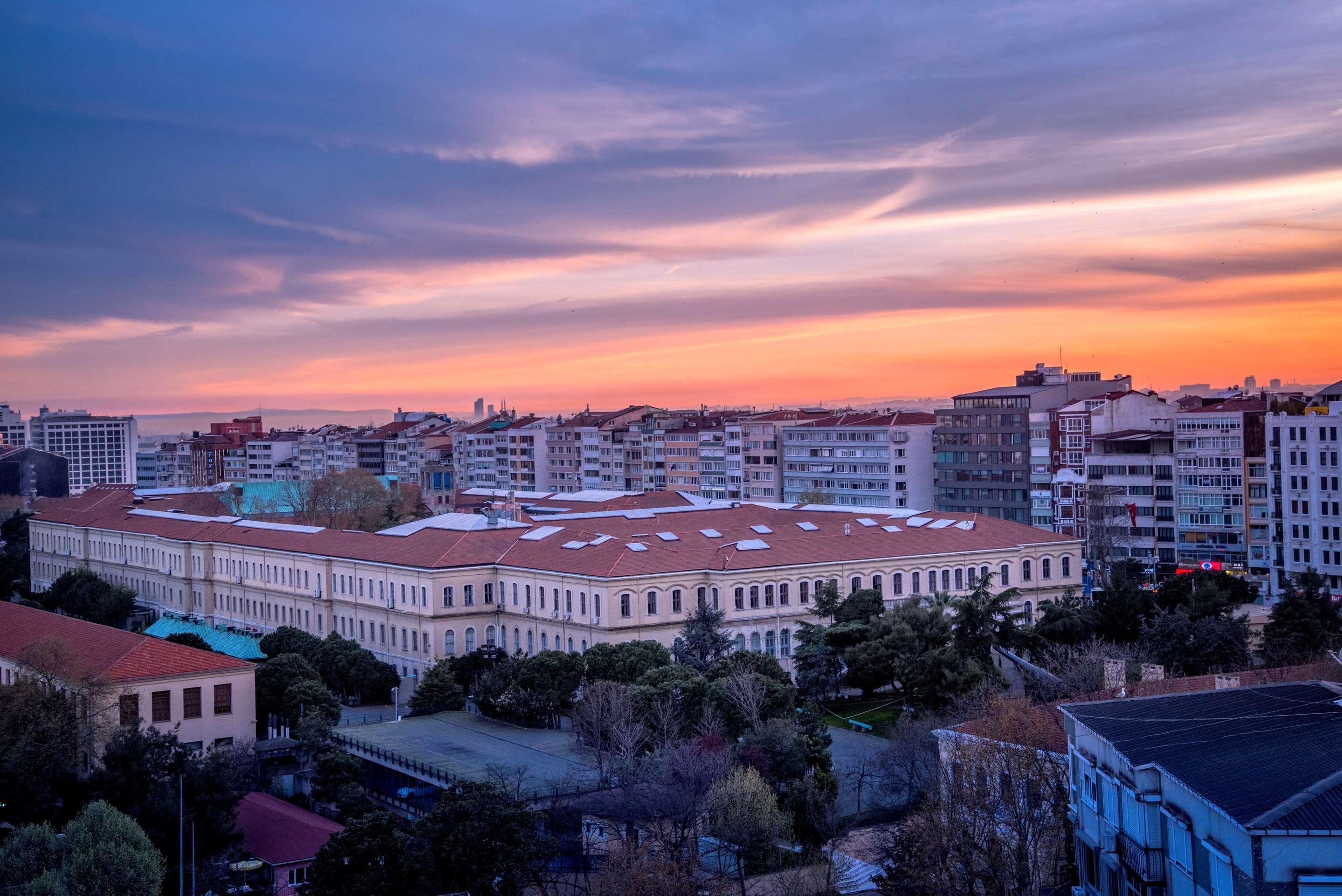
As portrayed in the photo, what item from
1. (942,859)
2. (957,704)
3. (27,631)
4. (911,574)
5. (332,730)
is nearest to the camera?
(942,859)

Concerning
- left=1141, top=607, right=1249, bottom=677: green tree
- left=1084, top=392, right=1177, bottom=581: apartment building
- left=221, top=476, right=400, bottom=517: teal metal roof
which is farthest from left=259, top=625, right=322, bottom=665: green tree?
left=221, top=476, right=400, bottom=517: teal metal roof

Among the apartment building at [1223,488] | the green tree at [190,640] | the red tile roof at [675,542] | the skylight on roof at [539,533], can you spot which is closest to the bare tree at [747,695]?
the red tile roof at [675,542]

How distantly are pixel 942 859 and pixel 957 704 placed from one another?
1122 centimetres

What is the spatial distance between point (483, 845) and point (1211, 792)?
13.8 m

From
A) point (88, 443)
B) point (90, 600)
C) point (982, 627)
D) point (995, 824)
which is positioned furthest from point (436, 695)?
point (88, 443)

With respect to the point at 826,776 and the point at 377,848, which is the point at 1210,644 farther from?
the point at 377,848

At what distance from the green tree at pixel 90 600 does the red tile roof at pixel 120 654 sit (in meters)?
20.9

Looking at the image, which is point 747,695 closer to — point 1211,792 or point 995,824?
point 995,824

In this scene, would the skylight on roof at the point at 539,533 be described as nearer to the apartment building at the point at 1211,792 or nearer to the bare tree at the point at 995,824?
the bare tree at the point at 995,824

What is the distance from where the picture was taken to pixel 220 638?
53000mm

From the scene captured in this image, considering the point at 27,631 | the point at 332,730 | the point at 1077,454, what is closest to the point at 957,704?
the point at 332,730

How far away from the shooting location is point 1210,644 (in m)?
41.6

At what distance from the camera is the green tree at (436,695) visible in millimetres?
44219

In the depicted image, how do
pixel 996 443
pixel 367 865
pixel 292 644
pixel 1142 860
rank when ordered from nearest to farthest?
pixel 1142 860, pixel 367 865, pixel 292 644, pixel 996 443
